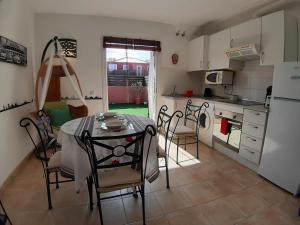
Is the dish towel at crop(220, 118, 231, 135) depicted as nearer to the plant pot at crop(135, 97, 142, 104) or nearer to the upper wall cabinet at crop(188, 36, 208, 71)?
the upper wall cabinet at crop(188, 36, 208, 71)

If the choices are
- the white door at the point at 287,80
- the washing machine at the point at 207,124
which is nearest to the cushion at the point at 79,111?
the washing machine at the point at 207,124

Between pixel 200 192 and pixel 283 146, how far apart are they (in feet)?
3.49

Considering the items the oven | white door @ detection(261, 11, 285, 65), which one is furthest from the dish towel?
white door @ detection(261, 11, 285, 65)

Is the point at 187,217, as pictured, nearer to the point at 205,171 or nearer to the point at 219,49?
the point at 205,171

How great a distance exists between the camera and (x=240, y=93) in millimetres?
3484

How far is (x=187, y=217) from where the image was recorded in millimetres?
1694

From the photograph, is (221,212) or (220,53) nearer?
(221,212)

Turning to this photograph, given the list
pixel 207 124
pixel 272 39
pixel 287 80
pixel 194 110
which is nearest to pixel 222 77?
pixel 194 110

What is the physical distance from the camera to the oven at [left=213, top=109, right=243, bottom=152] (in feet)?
9.16

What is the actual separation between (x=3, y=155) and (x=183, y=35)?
3.92m

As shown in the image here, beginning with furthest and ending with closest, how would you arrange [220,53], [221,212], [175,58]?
[175,58] → [220,53] → [221,212]

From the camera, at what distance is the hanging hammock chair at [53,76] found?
290 cm

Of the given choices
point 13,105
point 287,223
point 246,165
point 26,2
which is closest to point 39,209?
point 13,105

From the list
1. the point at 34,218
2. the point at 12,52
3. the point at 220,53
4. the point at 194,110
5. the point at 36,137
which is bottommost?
the point at 34,218
